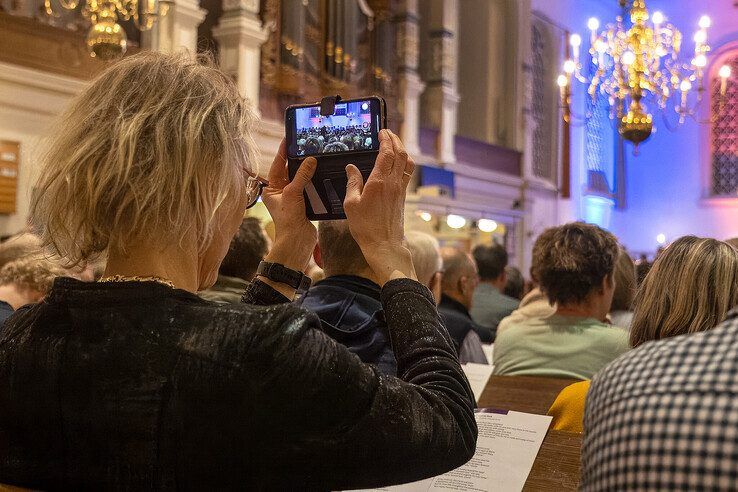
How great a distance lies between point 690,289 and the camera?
191cm

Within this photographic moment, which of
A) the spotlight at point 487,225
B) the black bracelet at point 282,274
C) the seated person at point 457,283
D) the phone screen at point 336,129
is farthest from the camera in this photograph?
the spotlight at point 487,225

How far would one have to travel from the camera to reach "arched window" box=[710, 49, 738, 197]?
15406 mm

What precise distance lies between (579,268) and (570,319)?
0.19 m

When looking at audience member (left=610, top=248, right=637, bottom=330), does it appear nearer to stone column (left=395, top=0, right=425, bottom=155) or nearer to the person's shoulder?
the person's shoulder

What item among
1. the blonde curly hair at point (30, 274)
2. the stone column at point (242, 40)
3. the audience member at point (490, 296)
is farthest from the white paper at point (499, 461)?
the stone column at point (242, 40)

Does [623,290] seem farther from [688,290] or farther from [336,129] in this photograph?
[336,129]

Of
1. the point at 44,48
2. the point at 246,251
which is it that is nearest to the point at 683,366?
the point at 246,251

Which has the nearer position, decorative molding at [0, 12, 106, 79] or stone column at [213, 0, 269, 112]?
decorative molding at [0, 12, 106, 79]

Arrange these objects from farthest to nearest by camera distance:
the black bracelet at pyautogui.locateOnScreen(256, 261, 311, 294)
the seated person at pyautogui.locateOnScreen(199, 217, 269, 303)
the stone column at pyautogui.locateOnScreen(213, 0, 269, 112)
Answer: the stone column at pyautogui.locateOnScreen(213, 0, 269, 112) < the seated person at pyautogui.locateOnScreen(199, 217, 269, 303) < the black bracelet at pyautogui.locateOnScreen(256, 261, 311, 294)

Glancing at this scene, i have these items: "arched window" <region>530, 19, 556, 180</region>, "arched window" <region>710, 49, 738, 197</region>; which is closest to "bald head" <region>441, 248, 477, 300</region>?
"arched window" <region>530, 19, 556, 180</region>

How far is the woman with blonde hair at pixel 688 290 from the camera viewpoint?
1890mm

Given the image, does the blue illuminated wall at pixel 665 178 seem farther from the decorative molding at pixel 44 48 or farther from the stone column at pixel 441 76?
the decorative molding at pixel 44 48

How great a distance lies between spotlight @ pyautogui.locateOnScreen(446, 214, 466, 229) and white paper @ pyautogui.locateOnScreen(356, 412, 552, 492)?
8367 millimetres

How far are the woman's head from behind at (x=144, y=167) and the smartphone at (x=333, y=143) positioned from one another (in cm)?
25
